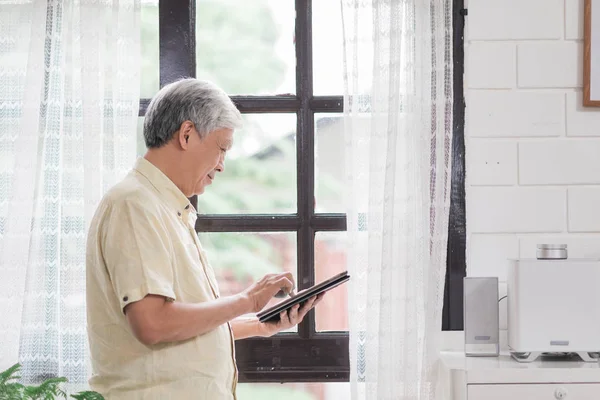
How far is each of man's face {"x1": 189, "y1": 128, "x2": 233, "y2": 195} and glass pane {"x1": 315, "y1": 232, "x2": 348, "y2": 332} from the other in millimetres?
889

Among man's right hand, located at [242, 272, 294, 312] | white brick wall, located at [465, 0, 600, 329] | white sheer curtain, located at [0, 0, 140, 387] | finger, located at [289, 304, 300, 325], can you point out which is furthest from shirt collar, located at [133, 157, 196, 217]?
white brick wall, located at [465, 0, 600, 329]

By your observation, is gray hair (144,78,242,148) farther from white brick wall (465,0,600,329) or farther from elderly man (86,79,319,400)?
white brick wall (465,0,600,329)

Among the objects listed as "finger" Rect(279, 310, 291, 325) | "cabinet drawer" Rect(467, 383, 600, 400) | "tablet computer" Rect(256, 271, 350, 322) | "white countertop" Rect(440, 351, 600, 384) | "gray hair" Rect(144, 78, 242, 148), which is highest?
"gray hair" Rect(144, 78, 242, 148)

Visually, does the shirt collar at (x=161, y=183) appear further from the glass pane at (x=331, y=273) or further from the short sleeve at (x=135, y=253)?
the glass pane at (x=331, y=273)

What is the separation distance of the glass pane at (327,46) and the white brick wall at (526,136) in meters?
0.45

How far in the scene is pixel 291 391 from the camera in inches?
108

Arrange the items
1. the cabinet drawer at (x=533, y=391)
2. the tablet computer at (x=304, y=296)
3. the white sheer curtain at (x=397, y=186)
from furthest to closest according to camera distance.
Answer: the white sheer curtain at (x=397, y=186) < the cabinet drawer at (x=533, y=391) < the tablet computer at (x=304, y=296)

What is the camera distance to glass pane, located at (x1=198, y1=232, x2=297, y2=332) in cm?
276

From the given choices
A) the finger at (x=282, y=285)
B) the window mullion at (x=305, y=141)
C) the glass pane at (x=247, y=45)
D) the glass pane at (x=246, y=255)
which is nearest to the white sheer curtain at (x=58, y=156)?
the glass pane at (x=247, y=45)

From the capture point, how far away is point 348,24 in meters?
2.56

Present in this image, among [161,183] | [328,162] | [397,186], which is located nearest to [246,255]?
[328,162]

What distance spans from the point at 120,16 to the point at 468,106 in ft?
3.91

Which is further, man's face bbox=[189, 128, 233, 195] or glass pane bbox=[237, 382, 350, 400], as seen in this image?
glass pane bbox=[237, 382, 350, 400]

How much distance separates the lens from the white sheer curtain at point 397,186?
8.11ft
